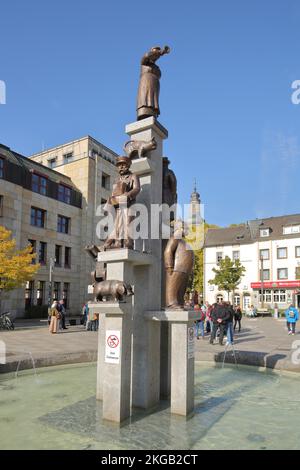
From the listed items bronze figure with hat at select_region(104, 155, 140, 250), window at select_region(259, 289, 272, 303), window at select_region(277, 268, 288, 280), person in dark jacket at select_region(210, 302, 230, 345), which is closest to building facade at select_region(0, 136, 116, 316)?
person in dark jacket at select_region(210, 302, 230, 345)

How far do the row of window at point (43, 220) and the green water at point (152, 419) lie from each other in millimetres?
29606

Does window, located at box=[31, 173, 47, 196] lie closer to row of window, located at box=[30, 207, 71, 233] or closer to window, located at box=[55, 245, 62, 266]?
row of window, located at box=[30, 207, 71, 233]

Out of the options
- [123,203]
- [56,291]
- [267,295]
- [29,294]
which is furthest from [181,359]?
[267,295]

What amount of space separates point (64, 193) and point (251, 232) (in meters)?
32.7

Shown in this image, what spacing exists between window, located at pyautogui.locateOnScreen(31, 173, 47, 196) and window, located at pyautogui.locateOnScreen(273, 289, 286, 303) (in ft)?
118

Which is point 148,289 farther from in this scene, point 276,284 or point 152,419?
point 276,284

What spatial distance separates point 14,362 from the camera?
8836mm

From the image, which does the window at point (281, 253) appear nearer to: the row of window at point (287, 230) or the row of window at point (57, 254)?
the row of window at point (287, 230)

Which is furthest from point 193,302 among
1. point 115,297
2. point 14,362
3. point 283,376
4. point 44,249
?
point 44,249

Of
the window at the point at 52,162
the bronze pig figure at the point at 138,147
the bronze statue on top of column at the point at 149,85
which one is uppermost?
the window at the point at 52,162

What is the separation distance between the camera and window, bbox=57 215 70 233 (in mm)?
40044

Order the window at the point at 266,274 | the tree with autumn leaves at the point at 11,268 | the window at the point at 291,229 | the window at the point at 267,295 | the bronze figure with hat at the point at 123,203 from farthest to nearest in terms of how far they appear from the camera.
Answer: the window at the point at 266,274 → the window at the point at 291,229 → the window at the point at 267,295 → the tree with autumn leaves at the point at 11,268 → the bronze figure with hat at the point at 123,203

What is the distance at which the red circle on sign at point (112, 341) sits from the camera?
581 cm

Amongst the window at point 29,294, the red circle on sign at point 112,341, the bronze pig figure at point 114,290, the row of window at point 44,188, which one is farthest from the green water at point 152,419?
the row of window at point 44,188
